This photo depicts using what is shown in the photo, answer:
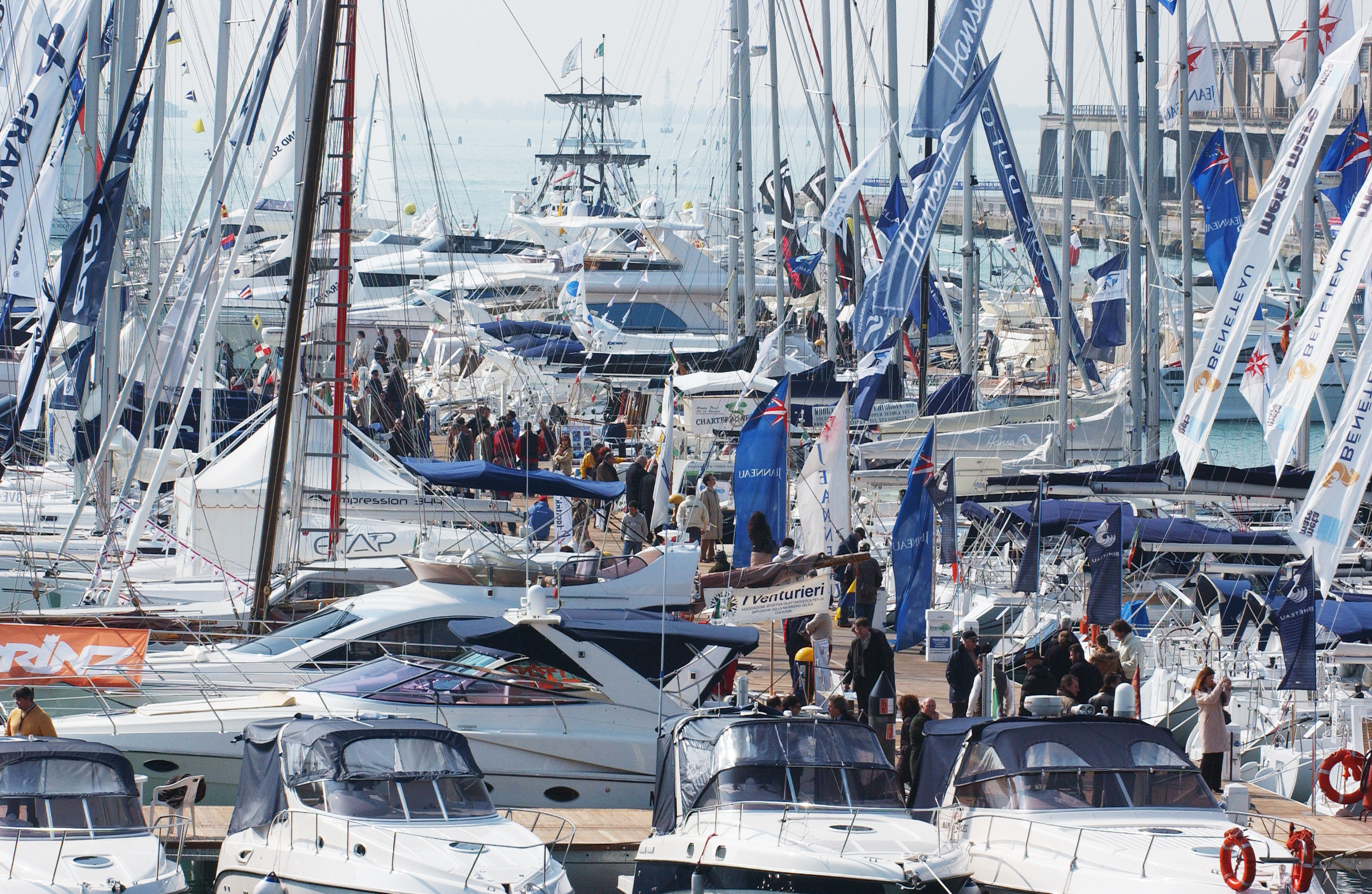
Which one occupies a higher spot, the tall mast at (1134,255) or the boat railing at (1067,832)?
the tall mast at (1134,255)

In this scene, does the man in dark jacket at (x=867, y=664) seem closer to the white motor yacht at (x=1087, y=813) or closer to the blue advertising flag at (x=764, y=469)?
the white motor yacht at (x=1087, y=813)

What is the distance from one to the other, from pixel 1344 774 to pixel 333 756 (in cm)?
806

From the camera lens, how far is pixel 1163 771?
1174 centimetres

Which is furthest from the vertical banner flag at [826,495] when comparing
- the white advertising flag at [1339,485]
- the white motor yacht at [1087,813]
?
the white motor yacht at [1087,813]

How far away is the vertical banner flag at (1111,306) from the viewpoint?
29578 millimetres

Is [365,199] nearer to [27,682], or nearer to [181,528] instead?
[181,528]

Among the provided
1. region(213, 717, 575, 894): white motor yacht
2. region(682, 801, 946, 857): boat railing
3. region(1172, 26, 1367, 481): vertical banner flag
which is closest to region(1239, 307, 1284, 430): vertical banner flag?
region(1172, 26, 1367, 481): vertical banner flag

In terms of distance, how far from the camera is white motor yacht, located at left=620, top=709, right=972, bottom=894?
10.7 metres

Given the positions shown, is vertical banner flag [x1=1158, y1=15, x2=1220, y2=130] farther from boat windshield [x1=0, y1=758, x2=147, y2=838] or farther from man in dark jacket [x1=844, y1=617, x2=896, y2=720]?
boat windshield [x1=0, y1=758, x2=147, y2=838]

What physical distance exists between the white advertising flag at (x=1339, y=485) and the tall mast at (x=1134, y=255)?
14.6m

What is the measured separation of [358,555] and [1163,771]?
35.3 ft

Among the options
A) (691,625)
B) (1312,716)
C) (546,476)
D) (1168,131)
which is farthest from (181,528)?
(1168,131)

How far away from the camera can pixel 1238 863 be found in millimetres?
10133

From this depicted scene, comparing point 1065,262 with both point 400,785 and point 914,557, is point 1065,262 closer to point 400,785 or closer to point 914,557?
point 914,557
